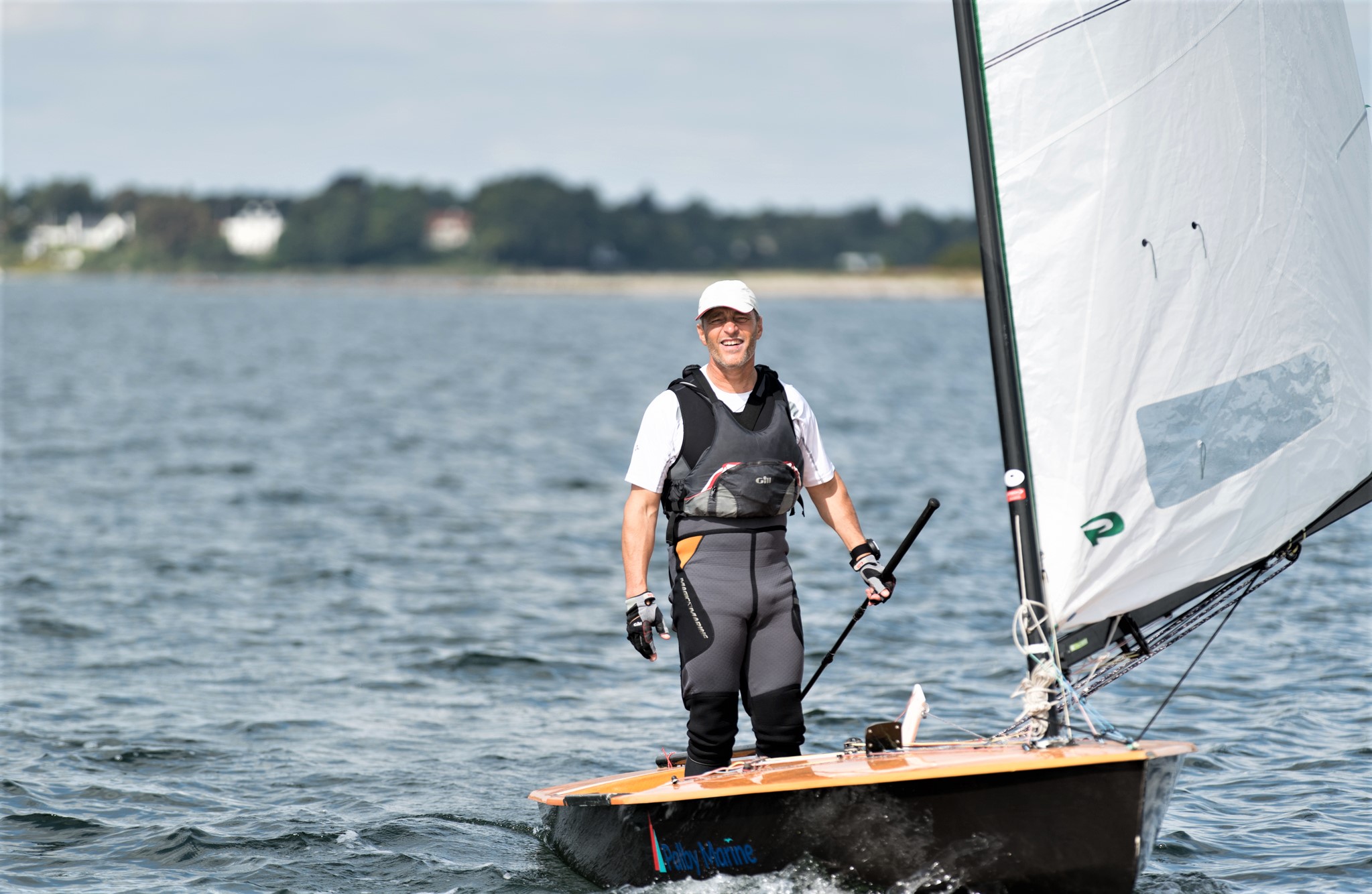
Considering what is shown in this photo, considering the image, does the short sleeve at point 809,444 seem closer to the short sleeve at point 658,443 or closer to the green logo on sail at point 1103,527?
the short sleeve at point 658,443

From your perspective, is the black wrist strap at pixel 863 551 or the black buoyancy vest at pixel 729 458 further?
the black wrist strap at pixel 863 551

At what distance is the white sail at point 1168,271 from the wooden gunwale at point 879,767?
533mm

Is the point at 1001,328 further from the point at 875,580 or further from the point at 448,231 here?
the point at 448,231

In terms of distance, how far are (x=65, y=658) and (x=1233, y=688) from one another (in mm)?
7742

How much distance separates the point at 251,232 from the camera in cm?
19188

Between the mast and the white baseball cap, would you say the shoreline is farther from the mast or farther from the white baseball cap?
the mast

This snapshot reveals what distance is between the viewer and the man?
5625 mm

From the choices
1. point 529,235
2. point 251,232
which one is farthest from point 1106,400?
point 251,232

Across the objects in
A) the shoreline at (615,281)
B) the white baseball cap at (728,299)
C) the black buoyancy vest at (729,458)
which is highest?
the shoreline at (615,281)

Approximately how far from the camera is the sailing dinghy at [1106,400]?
492 cm

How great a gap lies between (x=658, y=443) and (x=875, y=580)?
3.33ft

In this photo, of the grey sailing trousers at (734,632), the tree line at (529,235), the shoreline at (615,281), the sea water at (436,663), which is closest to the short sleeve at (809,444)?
the grey sailing trousers at (734,632)

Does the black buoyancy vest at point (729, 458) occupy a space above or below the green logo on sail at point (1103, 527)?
above

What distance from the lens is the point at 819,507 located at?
6184 mm
